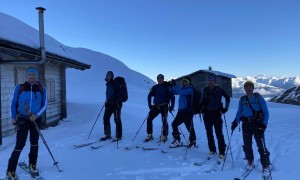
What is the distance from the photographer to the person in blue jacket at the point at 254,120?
6.01m

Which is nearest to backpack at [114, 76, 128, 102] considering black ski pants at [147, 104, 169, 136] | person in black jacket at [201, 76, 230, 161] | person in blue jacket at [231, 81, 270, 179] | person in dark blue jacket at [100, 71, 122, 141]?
person in dark blue jacket at [100, 71, 122, 141]

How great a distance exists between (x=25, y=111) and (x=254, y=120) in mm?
4610

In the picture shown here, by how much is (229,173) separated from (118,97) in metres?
4.38

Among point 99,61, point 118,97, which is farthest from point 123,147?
point 99,61

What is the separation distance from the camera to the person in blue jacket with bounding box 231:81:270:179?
6.01 meters

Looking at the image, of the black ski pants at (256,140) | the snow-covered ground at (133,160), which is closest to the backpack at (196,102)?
the snow-covered ground at (133,160)

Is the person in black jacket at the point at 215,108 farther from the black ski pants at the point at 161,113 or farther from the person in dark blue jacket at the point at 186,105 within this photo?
the black ski pants at the point at 161,113

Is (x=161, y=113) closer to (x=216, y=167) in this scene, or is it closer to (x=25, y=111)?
(x=216, y=167)

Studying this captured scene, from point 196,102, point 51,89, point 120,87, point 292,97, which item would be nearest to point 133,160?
point 196,102

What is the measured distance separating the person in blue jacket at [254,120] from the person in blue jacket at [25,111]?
4.20 meters

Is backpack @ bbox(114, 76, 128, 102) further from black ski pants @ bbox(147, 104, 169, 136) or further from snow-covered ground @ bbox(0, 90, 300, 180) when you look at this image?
snow-covered ground @ bbox(0, 90, 300, 180)

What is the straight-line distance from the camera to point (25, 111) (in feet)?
18.7

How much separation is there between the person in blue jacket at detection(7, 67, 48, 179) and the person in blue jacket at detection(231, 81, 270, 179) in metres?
4.20

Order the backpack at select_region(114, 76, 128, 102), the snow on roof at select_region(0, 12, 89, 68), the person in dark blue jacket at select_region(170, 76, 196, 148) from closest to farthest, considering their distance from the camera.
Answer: the person in dark blue jacket at select_region(170, 76, 196, 148), the snow on roof at select_region(0, 12, 89, 68), the backpack at select_region(114, 76, 128, 102)
